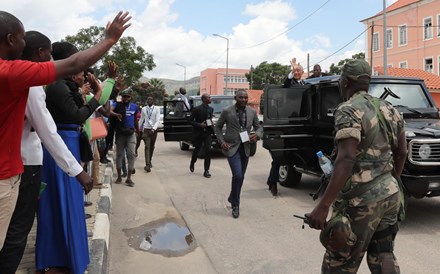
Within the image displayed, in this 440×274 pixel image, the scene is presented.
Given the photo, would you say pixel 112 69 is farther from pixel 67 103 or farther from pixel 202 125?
pixel 202 125

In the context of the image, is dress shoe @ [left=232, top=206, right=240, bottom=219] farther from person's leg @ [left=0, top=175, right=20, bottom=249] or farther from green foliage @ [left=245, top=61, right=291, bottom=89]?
green foliage @ [left=245, top=61, right=291, bottom=89]

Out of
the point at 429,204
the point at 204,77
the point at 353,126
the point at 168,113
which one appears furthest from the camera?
the point at 204,77

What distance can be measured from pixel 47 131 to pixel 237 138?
12.3ft

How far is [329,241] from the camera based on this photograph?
2.60 m

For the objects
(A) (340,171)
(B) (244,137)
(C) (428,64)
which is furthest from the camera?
(C) (428,64)

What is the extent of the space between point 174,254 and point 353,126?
9.41ft

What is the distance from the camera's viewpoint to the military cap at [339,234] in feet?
A: 8.38

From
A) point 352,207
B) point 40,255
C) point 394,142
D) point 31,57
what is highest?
point 31,57

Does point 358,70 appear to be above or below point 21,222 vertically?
above

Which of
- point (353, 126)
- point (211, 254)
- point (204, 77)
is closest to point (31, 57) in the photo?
point (353, 126)

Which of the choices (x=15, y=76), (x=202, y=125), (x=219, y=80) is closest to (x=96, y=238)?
(x=15, y=76)

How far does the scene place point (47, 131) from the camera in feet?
9.23

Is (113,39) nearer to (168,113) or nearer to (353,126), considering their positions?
(353,126)

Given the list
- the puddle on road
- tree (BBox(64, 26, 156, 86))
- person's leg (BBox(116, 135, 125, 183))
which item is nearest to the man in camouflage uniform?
the puddle on road
